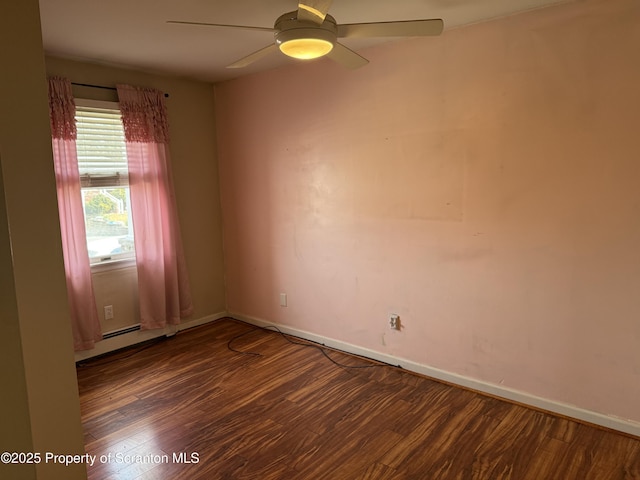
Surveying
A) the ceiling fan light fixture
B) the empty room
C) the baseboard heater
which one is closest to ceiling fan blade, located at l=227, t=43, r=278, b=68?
the empty room

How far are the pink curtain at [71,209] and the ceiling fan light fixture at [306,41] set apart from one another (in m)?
1.97

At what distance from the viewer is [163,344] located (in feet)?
12.2

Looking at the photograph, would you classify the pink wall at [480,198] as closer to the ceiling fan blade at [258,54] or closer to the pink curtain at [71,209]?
the ceiling fan blade at [258,54]

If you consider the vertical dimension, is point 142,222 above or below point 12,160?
below

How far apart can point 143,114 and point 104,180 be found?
25.2 inches

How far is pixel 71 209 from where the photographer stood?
10.2 feet

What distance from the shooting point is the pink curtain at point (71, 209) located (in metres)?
3.02

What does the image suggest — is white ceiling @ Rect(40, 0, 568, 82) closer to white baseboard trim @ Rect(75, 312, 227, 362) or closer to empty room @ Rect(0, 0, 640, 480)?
empty room @ Rect(0, 0, 640, 480)

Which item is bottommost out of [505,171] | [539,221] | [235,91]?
[539,221]

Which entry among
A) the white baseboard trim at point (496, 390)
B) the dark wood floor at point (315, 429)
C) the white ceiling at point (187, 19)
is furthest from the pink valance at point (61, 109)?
the white baseboard trim at point (496, 390)

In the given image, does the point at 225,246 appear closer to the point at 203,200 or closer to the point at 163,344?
the point at 203,200

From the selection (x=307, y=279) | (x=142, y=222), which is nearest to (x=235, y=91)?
(x=142, y=222)

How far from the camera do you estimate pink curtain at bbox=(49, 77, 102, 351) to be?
3021 millimetres

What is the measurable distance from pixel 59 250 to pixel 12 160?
1.15 ft
